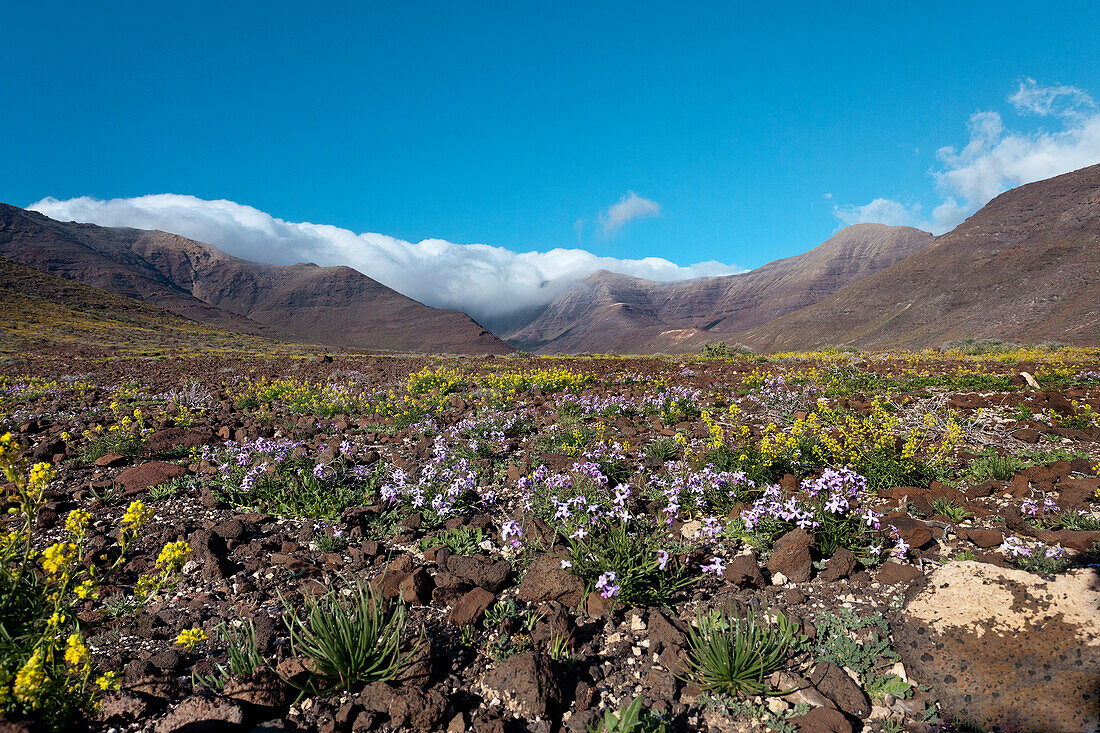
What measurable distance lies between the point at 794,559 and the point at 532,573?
1.98m

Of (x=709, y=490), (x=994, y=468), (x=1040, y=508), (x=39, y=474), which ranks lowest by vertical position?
(x=709, y=490)

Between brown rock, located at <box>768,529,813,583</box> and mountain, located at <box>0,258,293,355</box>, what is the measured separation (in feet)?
140

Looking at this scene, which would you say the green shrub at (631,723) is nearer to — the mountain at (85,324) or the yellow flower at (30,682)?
the yellow flower at (30,682)

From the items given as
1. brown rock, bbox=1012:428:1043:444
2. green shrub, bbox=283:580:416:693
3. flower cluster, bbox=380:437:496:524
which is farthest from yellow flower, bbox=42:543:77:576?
brown rock, bbox=1012:428:1043:444

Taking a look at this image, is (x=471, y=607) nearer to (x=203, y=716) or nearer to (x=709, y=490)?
(x=203, y=716)

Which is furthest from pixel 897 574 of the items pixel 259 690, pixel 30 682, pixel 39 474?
pixel 39 474

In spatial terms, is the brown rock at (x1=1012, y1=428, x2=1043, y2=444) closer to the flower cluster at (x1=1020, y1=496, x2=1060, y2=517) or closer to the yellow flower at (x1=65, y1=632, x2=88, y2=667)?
the flower cluster at (x1=1020, y1=496, x2=1060, y2=517)

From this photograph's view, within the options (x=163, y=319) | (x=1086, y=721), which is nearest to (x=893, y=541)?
(x=1086, y=721)

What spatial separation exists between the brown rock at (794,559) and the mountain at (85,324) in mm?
42573

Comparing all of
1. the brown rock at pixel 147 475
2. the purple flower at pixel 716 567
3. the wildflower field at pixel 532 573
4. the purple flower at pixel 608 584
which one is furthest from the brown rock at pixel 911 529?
the brown rock at pixel 147 475

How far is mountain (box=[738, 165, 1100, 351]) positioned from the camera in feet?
196

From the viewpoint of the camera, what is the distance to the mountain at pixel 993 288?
5972 centimetres

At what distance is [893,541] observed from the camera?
3781mm

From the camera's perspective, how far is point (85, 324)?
190 feet
